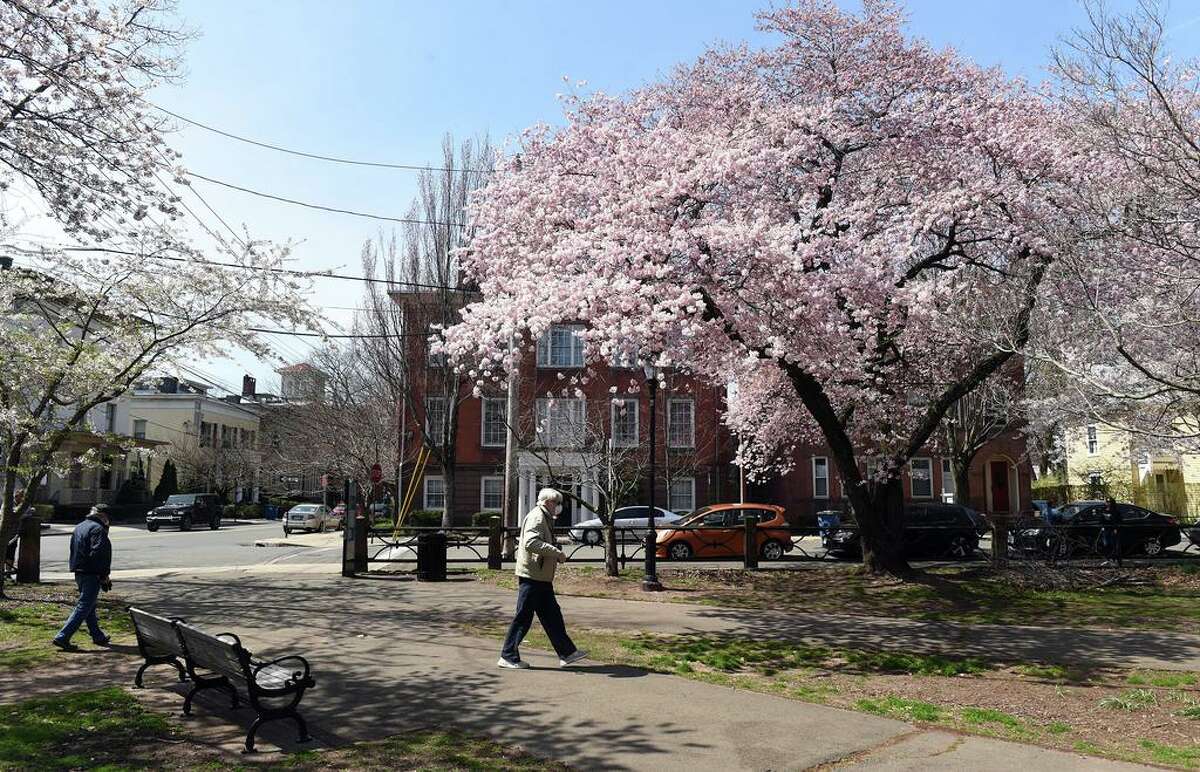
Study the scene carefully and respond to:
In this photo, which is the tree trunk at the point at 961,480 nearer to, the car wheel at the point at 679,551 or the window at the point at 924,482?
the window at the point at 924,482

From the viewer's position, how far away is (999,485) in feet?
129

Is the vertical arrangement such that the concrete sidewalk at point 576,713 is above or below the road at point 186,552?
above

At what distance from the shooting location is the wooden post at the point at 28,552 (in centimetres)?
1567

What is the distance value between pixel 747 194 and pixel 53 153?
1038 centimetres

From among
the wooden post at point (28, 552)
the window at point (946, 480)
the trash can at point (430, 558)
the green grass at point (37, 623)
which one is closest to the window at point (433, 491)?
the trash can at point (430, 558)

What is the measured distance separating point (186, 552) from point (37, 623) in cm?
1543

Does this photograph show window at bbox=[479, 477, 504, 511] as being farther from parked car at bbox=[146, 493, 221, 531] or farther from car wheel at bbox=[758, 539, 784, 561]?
car wheel at bbox=[758, 539, 784, 561]

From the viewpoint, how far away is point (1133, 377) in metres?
13.1

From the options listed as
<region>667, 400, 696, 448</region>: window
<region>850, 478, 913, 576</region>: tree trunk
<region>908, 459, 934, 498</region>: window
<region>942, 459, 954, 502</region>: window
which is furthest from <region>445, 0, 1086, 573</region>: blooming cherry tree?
<region>942, 459, 954, 502</region>: window

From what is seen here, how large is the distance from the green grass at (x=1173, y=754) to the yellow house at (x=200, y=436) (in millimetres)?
54646

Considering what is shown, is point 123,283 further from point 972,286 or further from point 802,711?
point 972,286

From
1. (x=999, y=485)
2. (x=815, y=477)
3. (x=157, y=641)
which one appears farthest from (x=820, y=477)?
(x=157, y=641)

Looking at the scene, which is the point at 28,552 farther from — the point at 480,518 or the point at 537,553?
the point at 480,518

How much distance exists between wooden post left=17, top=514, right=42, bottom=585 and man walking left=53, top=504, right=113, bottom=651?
7342mm
